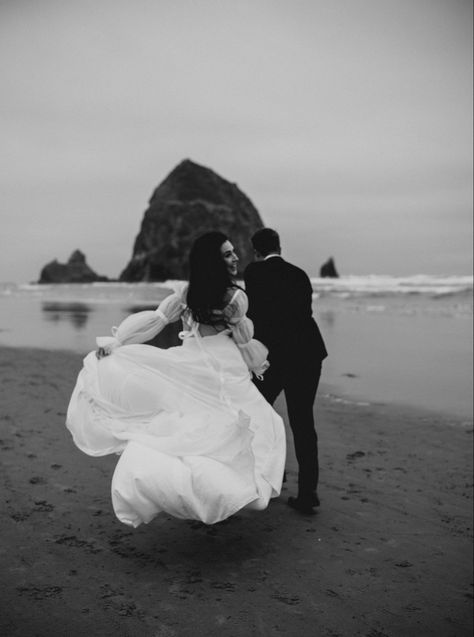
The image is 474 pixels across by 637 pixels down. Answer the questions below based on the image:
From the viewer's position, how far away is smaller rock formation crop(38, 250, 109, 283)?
288 ft

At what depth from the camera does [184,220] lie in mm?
96938

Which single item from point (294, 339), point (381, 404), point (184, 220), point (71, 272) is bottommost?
point (381, 404)

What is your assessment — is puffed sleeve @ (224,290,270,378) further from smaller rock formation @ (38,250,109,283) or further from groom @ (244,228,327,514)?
smaller rock formation @ (38,250,109,283)

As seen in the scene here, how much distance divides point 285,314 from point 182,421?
1451 millimetres

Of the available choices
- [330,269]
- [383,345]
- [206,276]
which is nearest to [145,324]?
[206,276]

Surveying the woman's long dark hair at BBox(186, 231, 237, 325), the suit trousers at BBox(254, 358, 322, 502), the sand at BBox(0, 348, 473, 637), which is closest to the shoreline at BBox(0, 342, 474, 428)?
the sand at BBox(0, 348, 473, 637)

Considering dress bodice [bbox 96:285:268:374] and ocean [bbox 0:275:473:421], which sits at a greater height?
dress bodice [bbox 96:285:268:374]

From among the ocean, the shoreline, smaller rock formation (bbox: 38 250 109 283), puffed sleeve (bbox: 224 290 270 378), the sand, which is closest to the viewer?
the sand

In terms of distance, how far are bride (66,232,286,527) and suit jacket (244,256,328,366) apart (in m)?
0.56

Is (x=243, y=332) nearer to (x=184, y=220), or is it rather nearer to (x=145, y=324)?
(x=145, y=324)

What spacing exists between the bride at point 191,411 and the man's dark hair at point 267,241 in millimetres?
954

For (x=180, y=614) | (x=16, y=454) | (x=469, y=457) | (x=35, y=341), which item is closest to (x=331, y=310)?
(x=35, y=341)

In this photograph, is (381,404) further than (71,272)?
No

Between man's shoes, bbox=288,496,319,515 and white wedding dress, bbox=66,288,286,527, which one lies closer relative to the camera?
white wedding dress, bbox=66,288,286,527
